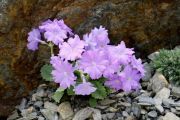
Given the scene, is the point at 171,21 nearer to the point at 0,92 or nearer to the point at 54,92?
the point at 54,92

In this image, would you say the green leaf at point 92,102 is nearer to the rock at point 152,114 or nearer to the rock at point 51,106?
the rock at point 51,106

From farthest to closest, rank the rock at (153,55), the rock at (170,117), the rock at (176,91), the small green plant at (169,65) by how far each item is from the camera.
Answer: the rock at (153,55) → the small green plant at (169,65) → the rock at (176,91) → the rock at (170,117)

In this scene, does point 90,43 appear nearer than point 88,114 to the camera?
Yes

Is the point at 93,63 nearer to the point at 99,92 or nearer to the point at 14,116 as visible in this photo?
the point at 99,92

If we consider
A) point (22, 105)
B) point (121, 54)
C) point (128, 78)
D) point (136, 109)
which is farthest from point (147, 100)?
point (22, 105)

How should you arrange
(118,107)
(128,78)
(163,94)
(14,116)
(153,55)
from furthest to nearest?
(153,55) < (14,116) < (163,94) < (118,107) < (128,78)

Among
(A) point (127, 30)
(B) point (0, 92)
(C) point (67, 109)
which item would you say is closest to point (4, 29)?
(B) point (0, 92)

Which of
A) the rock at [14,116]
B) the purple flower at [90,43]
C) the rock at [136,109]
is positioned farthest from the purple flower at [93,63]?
the rock at [14,116]
